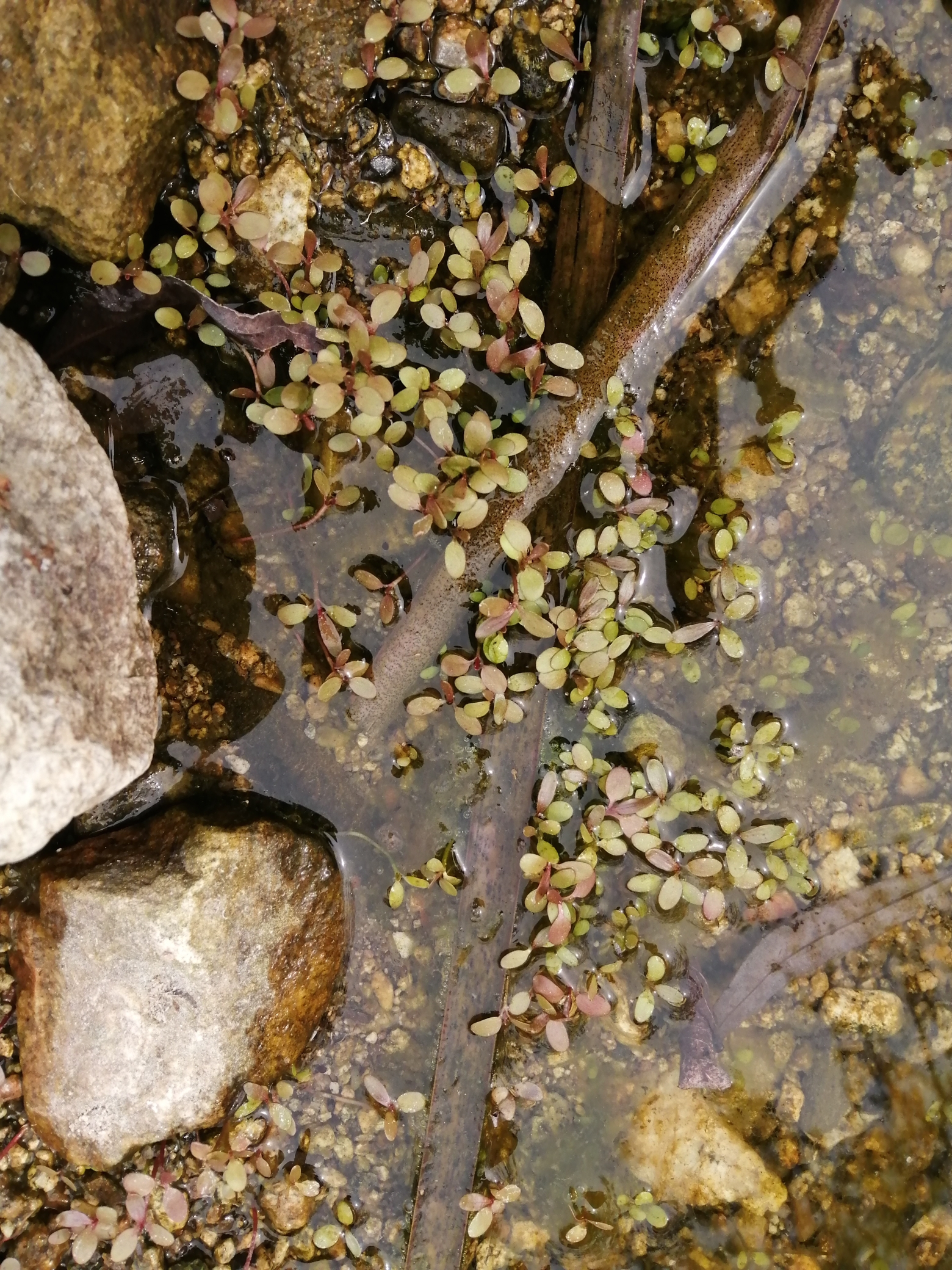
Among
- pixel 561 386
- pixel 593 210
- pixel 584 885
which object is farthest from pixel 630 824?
pixel 593 210

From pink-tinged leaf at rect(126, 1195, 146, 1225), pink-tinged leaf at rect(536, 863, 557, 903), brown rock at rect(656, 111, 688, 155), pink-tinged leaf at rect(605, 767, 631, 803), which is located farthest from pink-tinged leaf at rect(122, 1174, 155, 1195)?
brown rock at rect(656, 111, 688, 155)

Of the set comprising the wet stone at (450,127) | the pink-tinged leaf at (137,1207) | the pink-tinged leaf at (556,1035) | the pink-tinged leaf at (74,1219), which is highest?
the wet stone at (450,127)

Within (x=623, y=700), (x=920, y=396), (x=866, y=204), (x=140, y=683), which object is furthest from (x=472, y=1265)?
(x=866, y=204)

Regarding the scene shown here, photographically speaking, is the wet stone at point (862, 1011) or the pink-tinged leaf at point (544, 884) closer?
the pink-tinged leaf at point (544, 884)

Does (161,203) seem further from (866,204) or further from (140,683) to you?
(866,204)

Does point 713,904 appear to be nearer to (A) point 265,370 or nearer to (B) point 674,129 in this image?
(A) point 265,370

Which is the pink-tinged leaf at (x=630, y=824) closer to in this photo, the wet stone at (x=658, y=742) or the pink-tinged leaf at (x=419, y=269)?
the wet stone at (x=658, y=742)

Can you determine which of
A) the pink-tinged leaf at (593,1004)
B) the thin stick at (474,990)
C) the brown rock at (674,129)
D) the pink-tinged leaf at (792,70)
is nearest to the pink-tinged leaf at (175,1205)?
the thin stick at (474,990)
